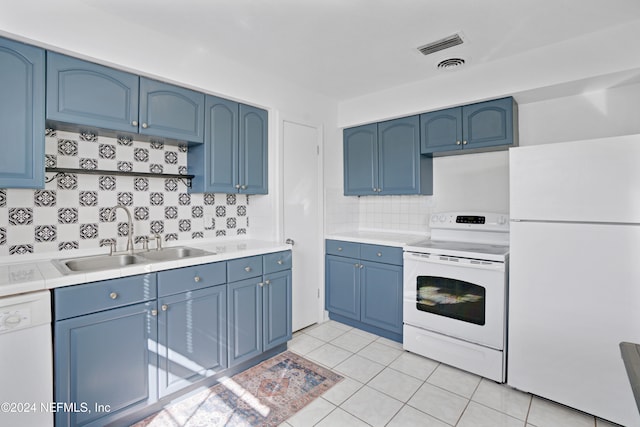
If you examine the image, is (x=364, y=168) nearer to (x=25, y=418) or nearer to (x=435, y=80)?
(x=435, y=80)

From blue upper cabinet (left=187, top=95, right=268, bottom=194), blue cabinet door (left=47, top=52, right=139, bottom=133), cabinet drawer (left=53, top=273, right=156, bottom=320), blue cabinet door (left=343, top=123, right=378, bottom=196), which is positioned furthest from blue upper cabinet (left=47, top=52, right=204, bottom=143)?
blue cabinet door (left=343, top=123, right=378, bottom=196)

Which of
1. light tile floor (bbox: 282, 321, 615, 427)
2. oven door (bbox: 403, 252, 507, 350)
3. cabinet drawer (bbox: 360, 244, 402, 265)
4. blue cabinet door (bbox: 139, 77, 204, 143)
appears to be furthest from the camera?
cabinet drawer (bbox: 360, 244, 402, 265)

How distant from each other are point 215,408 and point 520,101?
3.18 m

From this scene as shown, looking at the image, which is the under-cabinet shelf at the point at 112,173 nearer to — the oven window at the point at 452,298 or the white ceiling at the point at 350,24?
the white ceiling at the point at 350,24

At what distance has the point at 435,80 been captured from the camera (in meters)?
2.79

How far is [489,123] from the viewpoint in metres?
2.55

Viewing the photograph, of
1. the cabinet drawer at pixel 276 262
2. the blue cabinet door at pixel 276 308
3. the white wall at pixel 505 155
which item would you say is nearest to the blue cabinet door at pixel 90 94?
the cabinet drawer at pixel 276 262

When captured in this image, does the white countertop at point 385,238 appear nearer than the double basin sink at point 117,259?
No

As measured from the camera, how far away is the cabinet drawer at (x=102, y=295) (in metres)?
1.52

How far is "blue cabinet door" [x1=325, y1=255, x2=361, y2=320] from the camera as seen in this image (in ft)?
10.2

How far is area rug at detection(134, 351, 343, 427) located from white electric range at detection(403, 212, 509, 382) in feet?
2.73

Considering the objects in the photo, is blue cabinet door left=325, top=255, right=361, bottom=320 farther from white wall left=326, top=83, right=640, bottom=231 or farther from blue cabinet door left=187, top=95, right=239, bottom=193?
blue cabinet door left=187, top=95, right=239, bottom=193

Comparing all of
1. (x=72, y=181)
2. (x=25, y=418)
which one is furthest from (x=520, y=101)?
(x=25, y=418)

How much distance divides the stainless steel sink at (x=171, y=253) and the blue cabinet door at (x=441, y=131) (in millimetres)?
2134
